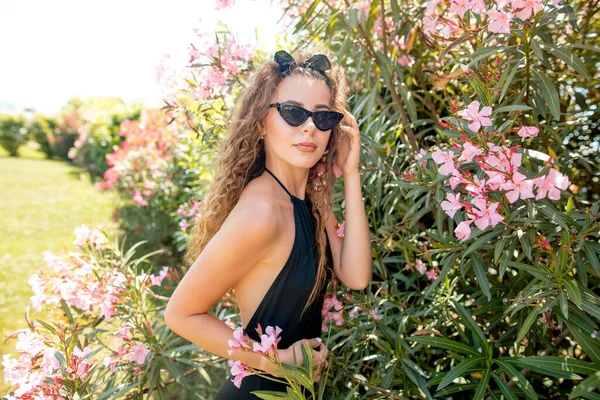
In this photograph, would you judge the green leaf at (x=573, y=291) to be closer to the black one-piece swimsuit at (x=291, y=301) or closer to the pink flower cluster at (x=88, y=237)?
the black one-piece swimsuit at (x=291, y=301)

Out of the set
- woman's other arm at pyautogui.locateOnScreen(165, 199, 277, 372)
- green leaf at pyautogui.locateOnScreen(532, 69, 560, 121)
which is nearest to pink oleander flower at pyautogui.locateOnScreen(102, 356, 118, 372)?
woman's other arm at pyautogui.locateOnScreen(165, 199, 277, 372)

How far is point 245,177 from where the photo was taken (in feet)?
5.22

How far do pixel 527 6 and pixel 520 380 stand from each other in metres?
0.93

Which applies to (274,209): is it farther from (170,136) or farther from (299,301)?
(170,136)

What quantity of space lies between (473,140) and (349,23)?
78 centimetres

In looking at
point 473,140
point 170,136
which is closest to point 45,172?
point 170,136

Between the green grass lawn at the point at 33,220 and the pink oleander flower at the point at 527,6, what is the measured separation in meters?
1.79

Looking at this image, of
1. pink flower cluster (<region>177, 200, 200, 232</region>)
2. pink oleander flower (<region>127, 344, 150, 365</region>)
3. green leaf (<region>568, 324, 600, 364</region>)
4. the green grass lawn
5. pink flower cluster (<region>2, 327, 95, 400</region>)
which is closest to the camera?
green leaf (<region>568, 324, 600, 364</region>)

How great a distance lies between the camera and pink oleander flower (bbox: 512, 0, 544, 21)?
→ 123 centimetres

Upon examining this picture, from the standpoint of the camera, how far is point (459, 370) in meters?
1.32

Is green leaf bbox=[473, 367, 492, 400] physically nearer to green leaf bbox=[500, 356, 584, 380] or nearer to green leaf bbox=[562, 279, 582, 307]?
green leaf bbox=[500, 356, 584, 380]

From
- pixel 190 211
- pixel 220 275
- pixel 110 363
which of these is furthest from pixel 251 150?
pixel 190 211

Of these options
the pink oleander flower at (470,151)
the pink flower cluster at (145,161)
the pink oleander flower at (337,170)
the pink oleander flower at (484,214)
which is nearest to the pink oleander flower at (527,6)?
the pink oleander flower at (470,151)

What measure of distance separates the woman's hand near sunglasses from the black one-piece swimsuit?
0.22m
